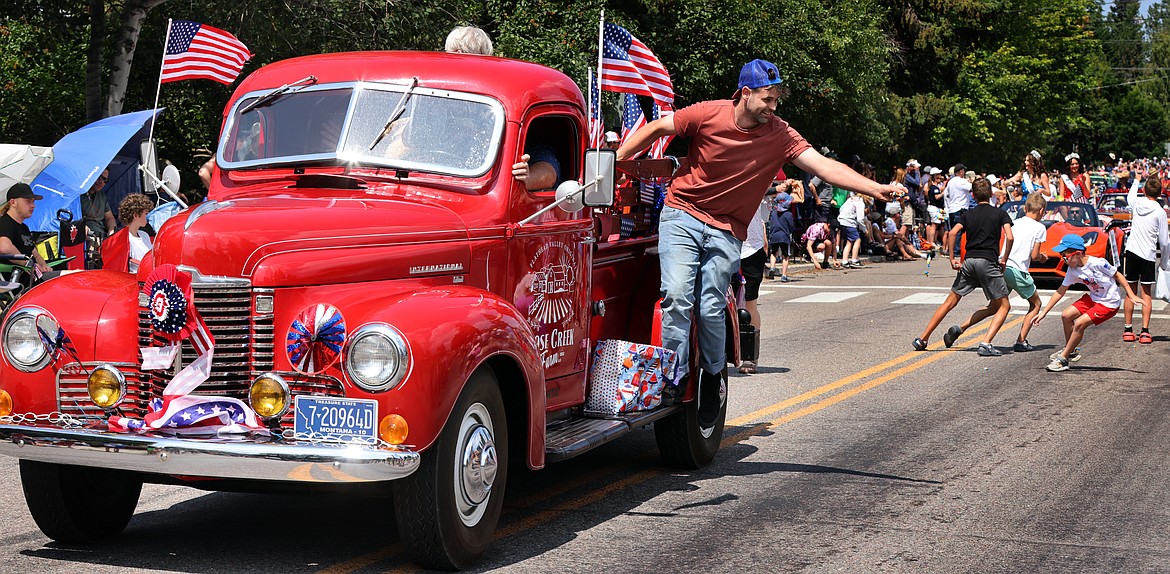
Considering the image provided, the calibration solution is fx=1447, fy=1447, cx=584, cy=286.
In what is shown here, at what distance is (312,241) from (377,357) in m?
0.65

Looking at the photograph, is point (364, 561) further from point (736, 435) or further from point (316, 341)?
point (736, 435)

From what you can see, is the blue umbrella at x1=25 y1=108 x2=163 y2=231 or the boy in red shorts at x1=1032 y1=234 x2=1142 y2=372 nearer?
the boy in red shorts at x1=1032 y1=234 x2=1142 y2=372

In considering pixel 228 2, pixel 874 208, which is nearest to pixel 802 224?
pixel 874 208

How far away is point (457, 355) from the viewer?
5723 millimetres

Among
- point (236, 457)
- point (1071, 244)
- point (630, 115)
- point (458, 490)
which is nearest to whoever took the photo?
point (236, 457)

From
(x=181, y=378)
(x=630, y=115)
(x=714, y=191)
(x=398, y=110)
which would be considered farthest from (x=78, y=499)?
(x=630, y=115)

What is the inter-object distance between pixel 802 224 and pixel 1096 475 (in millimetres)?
21647

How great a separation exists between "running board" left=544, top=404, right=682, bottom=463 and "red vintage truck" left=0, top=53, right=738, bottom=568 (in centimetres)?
3

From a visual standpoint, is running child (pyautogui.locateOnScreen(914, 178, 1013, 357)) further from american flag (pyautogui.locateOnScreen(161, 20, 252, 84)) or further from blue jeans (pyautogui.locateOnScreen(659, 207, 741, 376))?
american flag (pyautogui.locateOnScreen(161, 20, 252, 84))

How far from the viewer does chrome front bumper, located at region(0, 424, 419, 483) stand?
A: 5.34 metres

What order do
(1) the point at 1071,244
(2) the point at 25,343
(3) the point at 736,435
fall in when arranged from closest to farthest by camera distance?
(2) the point at 25,343, (3) the point at 736,435, (1) the point at 1071,244

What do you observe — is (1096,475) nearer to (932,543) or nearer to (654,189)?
(932,543)

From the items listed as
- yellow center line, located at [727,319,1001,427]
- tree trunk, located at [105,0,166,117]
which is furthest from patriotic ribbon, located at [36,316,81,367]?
tree trunk, located at [105,0,166,117]

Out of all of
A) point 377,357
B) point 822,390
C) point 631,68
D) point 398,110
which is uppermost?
point 631,68
